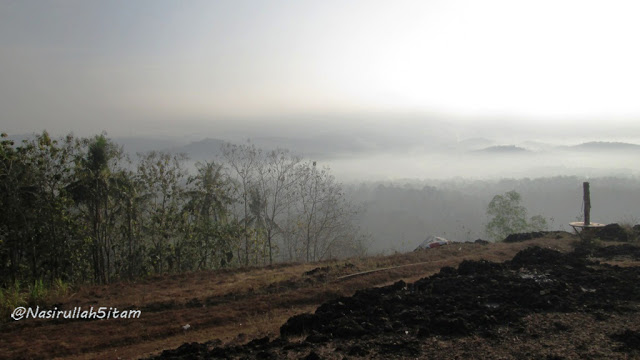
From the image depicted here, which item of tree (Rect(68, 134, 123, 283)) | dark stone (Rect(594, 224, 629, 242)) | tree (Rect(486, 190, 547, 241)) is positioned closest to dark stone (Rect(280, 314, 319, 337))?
tree (Rect(68, 134, 123, 283))

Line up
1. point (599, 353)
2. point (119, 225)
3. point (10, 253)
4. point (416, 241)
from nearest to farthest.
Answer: point (599, 353), point (10, 253), point (119, 225), point (416, 241)

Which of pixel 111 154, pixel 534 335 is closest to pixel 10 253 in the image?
pixel 111 154

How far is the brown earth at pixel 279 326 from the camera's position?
6.81 metres

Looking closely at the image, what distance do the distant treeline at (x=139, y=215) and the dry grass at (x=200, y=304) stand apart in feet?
20.0

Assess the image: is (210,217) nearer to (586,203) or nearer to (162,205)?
(162,205)

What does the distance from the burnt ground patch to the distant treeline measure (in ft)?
40.5

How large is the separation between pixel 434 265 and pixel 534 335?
688 cm

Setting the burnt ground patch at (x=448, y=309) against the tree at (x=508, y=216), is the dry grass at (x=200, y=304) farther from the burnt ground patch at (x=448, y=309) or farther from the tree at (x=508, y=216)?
the tree at (x=508, y=216)

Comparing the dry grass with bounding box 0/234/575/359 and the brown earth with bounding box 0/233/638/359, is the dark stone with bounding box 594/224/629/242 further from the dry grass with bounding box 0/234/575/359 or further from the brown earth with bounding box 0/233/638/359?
the brown earth with bounding box 0/233/638/359

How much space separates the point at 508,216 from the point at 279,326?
22698 mm

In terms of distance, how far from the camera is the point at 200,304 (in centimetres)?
1043

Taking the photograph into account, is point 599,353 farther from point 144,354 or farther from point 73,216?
point 73,216

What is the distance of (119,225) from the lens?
76.7 ft

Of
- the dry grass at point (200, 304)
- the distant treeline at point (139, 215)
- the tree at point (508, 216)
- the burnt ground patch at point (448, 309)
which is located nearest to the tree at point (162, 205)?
the distant treeline at point (139, 215)
